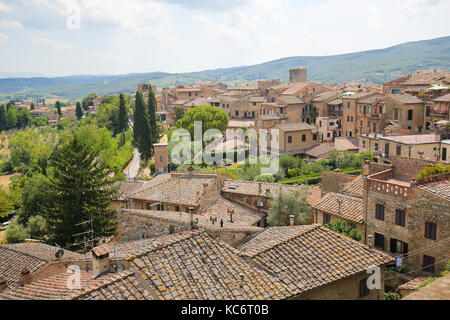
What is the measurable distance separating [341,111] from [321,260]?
157ft

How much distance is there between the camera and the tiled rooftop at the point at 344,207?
59.0 feet

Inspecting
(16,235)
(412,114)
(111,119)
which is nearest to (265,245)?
(16,235)

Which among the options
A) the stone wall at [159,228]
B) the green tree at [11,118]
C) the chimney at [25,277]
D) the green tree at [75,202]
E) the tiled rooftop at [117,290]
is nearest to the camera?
the tiled rooftop at [117,290]

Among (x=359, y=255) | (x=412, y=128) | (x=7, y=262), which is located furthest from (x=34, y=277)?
(x=412, y=128)

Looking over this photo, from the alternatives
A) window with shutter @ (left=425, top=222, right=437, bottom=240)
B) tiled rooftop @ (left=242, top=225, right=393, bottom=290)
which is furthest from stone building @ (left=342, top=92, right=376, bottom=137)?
tiled rooftop @ (left=242, top=225, right=393, bottom=290)

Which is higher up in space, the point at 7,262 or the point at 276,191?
the point at 276,191

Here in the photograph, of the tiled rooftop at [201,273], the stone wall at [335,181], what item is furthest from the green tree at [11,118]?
the tiled rooftop at [201,273]

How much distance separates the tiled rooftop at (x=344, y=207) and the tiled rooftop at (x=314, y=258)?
6.92 metres

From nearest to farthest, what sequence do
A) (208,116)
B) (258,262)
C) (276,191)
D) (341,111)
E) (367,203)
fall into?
(258,262) → (367,203) → (276,191) → (208,116) → (341,111)

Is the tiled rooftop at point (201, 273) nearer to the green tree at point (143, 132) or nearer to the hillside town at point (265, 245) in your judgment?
the hillside town at point (265, 245)

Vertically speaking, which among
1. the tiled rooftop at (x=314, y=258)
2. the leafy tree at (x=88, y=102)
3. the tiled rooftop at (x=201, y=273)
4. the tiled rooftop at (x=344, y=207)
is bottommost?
the tiled rooftop at (x=344, y=207)

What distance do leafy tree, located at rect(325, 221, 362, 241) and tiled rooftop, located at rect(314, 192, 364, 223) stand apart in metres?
0.47

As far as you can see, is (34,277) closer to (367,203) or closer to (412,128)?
(367,203)

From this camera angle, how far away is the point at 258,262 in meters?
9.81
